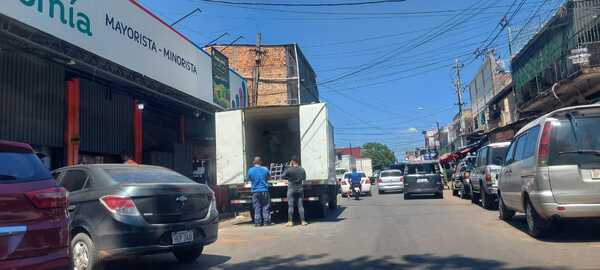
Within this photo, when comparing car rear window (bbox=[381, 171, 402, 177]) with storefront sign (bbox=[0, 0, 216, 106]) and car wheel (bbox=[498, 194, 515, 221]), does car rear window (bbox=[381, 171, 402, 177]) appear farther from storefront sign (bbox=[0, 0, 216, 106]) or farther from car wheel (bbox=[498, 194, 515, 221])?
car wheel (bbox=[498, 194, 515, 221])

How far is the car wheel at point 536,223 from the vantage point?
8914 millimetres

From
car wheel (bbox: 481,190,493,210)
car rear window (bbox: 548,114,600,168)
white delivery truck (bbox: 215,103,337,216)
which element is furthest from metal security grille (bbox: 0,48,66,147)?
car wheel (bbox: 481,190,493,210)

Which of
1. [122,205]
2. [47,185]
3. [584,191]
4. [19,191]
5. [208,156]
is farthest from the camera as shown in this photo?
[208,156]

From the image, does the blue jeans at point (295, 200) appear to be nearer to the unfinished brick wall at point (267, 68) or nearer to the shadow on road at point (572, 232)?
the shadow on road at point (572, 232)

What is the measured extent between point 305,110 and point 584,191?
23.9 feet

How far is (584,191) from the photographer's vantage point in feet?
26.8

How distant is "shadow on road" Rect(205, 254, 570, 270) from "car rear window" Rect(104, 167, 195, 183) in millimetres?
1458

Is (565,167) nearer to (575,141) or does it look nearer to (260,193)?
(575,141)

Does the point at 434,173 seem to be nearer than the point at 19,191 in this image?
No

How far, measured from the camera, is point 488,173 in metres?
15.4

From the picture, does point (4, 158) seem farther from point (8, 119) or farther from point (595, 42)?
point (595, 42)

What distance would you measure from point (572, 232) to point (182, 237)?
261 inches

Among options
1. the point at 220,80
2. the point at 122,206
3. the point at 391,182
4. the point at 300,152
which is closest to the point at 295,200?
the point at 300,152

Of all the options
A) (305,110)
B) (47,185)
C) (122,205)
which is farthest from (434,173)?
(47,185)
